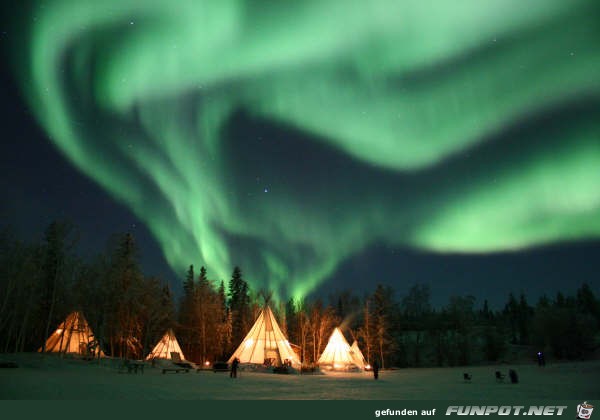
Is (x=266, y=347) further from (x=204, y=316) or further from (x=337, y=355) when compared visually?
(x=204, y=316)

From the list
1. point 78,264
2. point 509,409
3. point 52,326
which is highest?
point 78,264

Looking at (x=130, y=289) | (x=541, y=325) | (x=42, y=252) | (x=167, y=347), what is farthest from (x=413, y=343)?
(x=42, y=252)

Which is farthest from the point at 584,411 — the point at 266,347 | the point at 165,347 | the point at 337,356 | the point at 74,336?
the point at 165,347

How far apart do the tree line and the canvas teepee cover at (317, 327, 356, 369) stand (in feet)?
12.2

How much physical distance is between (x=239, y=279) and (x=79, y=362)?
50.0 meters

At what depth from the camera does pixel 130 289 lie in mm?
40656

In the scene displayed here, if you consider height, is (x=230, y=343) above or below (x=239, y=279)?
below

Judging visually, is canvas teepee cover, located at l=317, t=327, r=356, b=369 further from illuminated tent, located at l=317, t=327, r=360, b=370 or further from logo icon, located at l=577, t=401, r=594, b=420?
logo icon, located at l=577, t=401, r=594, b=420

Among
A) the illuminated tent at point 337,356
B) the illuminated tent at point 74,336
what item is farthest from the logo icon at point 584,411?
the illuminated tent at point 74,336

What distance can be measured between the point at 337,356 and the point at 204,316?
21366 mm

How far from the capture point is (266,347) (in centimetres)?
4106

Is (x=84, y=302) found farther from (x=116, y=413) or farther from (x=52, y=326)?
(x=116, y=413)

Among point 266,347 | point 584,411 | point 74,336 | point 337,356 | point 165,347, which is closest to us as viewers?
point 584,411

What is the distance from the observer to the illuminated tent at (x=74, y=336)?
40.5m
